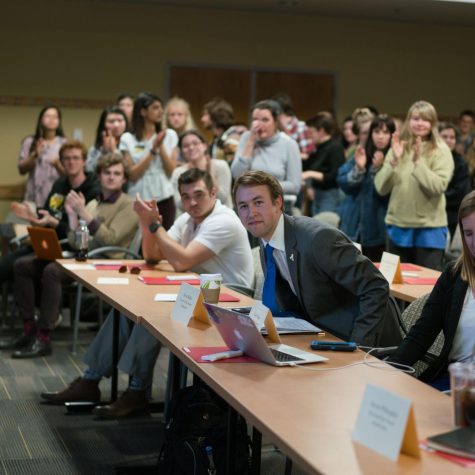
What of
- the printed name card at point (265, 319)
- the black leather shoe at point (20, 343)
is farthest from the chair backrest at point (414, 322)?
the black leather shoe at point (20, 343)

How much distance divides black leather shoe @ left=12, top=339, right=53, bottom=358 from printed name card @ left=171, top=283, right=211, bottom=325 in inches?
113

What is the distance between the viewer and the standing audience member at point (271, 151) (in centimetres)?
664

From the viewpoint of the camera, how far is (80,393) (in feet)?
16.1

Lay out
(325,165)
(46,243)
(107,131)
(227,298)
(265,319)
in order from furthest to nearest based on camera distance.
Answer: (325,165) < (107,131) < (46,243) < (227,298) < (265,319)

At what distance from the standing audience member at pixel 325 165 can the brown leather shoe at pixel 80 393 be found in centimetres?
393

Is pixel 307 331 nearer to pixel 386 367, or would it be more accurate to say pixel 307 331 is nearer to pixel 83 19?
pixel 386 367

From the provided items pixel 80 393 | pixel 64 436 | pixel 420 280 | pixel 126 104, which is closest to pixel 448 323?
pixel 420 280

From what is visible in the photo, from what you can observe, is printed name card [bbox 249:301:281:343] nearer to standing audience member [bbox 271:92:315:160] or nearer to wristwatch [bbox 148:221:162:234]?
wristwatch [bbox 148:221:162:234]

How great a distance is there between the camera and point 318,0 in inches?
414

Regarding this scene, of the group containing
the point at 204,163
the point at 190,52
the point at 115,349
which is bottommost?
the point at 115,349

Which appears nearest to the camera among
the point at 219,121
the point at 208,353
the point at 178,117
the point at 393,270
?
the point at 208,353

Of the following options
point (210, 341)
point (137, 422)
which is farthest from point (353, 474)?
point (137, 422)

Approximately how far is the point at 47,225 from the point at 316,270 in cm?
353

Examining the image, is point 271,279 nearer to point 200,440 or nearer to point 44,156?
A: point 200,440
